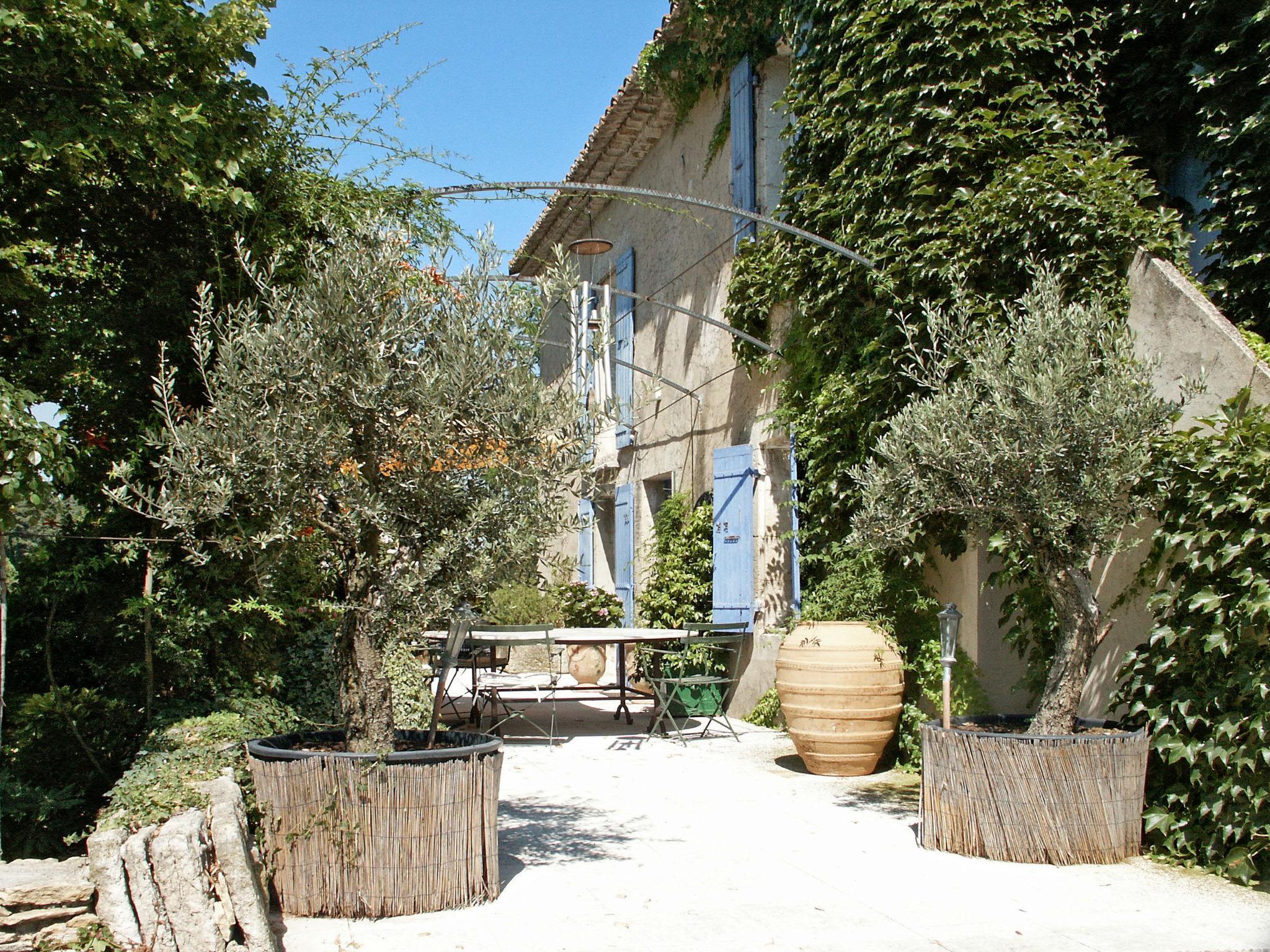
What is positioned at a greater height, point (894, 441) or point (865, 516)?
point (894, 441)

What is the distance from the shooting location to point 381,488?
3.92 meters

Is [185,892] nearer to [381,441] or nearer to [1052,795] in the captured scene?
[381,441]

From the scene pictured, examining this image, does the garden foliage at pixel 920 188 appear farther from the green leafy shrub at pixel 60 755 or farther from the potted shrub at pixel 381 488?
the green leafy shrub at pixel 60 755

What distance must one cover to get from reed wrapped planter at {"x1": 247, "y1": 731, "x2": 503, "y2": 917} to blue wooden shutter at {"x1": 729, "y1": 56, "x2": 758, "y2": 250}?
236 inches

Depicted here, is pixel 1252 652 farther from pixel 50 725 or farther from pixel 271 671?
pixel 50 725

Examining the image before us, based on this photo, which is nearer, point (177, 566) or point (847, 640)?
point (177, 566)

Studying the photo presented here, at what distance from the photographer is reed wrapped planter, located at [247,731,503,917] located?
3.75 m

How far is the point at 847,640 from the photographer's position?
20.8 feet

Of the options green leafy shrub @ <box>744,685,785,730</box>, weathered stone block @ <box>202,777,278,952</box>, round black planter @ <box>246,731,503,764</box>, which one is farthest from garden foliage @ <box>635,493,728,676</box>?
weathered stone block @ <box>202,777,278,952</box>

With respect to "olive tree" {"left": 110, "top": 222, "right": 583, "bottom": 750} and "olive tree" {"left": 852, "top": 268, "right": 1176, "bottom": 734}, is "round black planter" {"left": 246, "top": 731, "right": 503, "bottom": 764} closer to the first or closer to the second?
"olive tree" {"left": 110, "top": 222, "right": 583, "bottom": 750}

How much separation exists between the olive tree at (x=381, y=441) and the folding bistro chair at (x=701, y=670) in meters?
4.17

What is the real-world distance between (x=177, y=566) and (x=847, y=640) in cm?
367

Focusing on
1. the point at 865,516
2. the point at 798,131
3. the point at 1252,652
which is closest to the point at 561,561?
the point at 865,516

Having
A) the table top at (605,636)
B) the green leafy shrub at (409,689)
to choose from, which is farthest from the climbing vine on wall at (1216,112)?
the green leafy shrub at (409,689)
